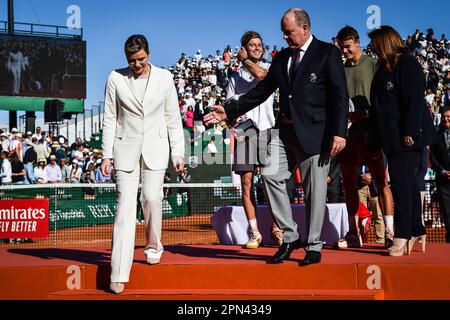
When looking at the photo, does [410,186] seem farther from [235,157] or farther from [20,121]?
[20,121]

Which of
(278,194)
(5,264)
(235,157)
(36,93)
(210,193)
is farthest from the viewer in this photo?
(36,93)

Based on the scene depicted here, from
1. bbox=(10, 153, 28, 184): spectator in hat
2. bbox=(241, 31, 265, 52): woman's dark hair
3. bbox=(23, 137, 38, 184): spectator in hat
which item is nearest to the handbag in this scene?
bbox=(241, 31, 265, 52): woman's dark hair

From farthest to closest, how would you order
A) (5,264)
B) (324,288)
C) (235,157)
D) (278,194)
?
1. (235,157)
2. (5,264)
3. (278,194)
4. (324,288)

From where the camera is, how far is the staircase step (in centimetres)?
564

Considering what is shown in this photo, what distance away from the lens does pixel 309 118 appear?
20.7ft

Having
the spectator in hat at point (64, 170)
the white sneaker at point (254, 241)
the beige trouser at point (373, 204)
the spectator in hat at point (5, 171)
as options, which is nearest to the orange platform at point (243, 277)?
the white sneaker at point (254, 241)

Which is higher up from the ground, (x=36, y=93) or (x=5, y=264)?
(x=36, y=93)

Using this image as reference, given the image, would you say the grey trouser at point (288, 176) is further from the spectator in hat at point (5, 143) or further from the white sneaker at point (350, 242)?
the spectator in hat at point (5, 143)

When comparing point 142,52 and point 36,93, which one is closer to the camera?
point 142,52

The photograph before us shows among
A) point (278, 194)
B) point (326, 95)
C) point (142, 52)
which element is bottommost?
point (278, 194)

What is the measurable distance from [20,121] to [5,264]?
90.5ft

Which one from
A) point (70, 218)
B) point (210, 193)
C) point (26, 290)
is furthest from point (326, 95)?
point (70, 218)

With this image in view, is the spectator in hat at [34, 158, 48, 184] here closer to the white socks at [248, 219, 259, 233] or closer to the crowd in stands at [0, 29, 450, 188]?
the crowd in stands at [0, 29, 450, 188]

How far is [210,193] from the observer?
15.5 meters
